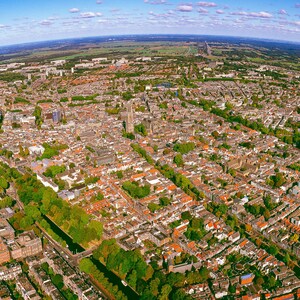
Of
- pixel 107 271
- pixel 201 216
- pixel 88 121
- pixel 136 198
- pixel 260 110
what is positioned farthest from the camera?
pixel 260 110

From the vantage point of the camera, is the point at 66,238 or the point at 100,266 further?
the point at 66,238

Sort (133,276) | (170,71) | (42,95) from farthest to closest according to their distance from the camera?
(170,71)
(42,95)
(133,276)

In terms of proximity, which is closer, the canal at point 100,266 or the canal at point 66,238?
the canal at point 100,266

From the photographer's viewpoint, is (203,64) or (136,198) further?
(203,64)

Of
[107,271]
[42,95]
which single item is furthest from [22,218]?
[42,95]

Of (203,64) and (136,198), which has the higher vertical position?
(203,64)

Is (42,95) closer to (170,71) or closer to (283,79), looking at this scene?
(170,71)

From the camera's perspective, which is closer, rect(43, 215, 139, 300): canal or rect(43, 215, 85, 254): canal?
rect(43, 215, 139, 300): canal
